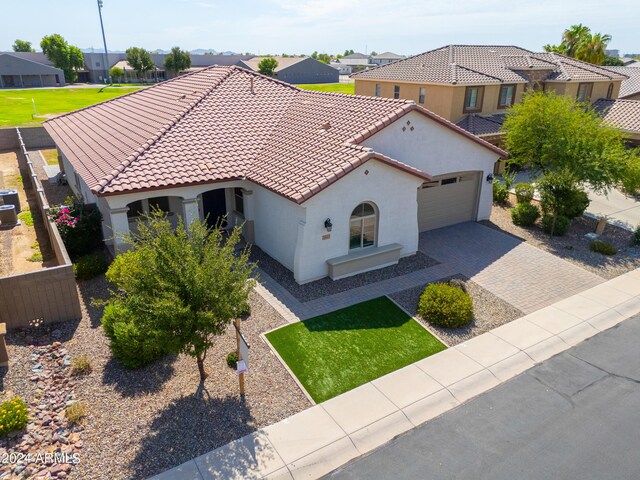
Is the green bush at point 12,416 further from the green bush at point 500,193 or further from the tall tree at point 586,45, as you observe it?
the tall tree at point 586,45

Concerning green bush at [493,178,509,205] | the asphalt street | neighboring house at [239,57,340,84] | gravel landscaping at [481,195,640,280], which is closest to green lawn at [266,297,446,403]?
the asphalt street

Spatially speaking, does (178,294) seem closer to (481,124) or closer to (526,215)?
(526,215)

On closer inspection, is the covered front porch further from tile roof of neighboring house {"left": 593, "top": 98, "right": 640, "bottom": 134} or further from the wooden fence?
tile roof of neighboring house {"left": 593, "top": 98, "right": 640, "bottom": 134}

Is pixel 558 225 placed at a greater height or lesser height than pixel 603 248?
greater

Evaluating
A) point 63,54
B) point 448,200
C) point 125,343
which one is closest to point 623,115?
point 448,200

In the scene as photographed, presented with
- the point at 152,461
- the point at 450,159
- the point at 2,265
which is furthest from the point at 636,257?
the point at 2,265

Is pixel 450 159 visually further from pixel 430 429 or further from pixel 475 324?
pixel 430 429
